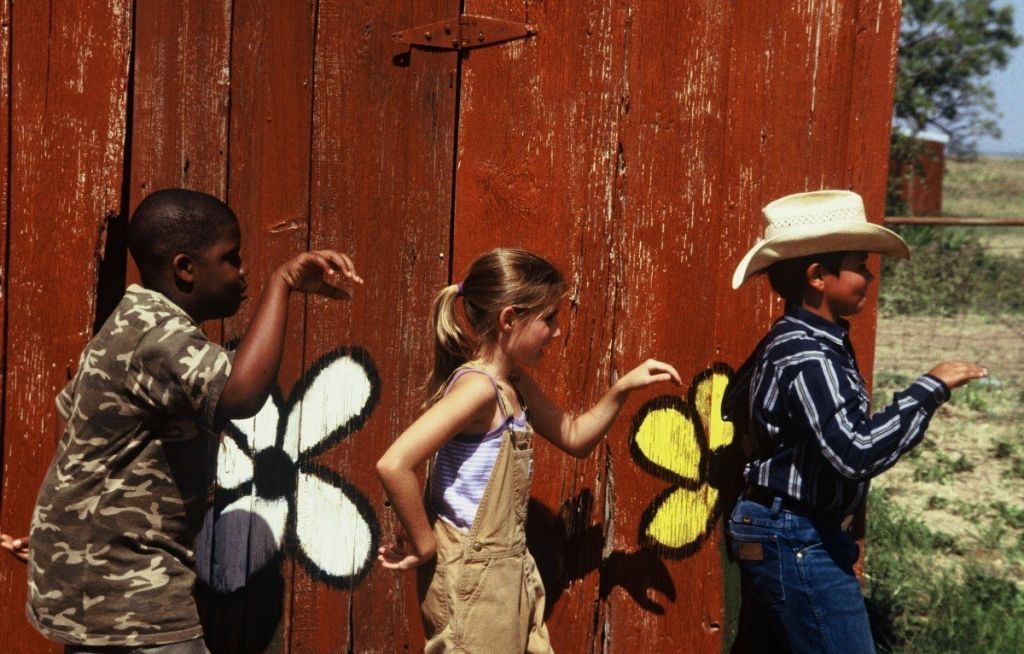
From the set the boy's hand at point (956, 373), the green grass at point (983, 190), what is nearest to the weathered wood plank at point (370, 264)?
the boy's hand at point (956, 373)

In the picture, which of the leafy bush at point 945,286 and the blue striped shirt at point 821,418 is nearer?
the blue striped shirt at point 821,418

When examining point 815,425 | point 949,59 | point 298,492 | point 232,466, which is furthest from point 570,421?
point 949,59

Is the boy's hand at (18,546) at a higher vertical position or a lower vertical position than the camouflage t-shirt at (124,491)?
lower

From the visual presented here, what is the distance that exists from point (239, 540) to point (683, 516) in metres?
1.33

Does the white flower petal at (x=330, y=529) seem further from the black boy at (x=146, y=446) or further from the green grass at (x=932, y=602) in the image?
the green grass at (x=932, y=602)

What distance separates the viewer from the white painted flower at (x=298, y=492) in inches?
122

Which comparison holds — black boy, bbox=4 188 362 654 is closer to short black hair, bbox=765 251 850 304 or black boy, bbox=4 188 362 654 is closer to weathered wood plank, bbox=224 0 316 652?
weathered wood plank, bbox=224 0 316 652

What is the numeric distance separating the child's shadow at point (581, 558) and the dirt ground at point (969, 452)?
2.23 metres

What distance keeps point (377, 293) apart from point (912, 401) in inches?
59.8

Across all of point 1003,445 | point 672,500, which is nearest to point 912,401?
point 672,500

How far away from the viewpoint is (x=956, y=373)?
2449 mm

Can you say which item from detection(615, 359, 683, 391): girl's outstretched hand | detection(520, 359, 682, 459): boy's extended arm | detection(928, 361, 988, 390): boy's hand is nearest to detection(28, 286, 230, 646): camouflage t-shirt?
detection(520, 359, 682, 459): boy's extended arm

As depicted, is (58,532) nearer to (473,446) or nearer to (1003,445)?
(473,446)

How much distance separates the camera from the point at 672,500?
3.11 meters
